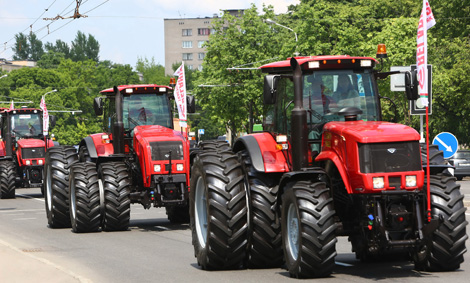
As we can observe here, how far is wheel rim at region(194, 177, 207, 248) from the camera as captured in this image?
13055 millimetres

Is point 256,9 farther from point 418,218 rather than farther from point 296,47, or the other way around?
point 418,218

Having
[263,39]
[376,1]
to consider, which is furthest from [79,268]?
[376,1]

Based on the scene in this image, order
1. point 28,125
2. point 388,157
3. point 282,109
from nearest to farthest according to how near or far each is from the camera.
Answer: point 388,157 → point 282,109 → point 28,125

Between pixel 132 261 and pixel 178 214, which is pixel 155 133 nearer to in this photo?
pixel 178 214

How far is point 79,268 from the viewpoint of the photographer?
13.4 meters

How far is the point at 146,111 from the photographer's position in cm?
2127

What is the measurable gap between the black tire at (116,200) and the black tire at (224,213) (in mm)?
6778

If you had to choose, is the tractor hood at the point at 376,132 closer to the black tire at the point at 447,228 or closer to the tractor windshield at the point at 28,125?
the black tire at the point at 447,228

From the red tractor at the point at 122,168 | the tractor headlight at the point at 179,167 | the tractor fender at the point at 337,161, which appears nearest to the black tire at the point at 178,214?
the red tractor at the point at 122,168

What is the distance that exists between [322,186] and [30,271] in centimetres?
400

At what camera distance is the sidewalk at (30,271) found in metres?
11.3

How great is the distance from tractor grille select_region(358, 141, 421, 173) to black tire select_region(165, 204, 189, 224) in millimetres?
10866

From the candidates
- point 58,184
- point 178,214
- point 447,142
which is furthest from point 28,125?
point 447,142

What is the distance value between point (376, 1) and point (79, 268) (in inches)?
2392
